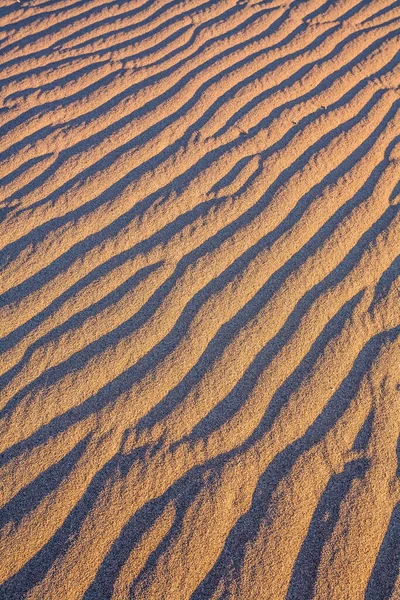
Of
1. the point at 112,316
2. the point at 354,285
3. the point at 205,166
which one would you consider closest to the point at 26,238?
the point at 112,316

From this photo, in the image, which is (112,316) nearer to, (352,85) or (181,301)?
(181,301)

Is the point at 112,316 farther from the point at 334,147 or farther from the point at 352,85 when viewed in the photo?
the point at 352,85

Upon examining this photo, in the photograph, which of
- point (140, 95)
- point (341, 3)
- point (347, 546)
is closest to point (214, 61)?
point (140, 95)

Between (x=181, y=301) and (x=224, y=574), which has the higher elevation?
(x=181, y=301)

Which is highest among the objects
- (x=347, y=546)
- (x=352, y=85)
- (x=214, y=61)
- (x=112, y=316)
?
(x=214, y=61)

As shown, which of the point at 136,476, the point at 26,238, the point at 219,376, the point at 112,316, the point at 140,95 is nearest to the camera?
the point at 136,476

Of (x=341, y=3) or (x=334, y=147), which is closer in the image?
(x=334, y=147)

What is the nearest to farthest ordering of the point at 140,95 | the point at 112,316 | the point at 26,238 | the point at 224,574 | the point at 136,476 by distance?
the point at 224,574
the point at 136,476
the point at 112,316
the point at 26,238
the point at 140,95
